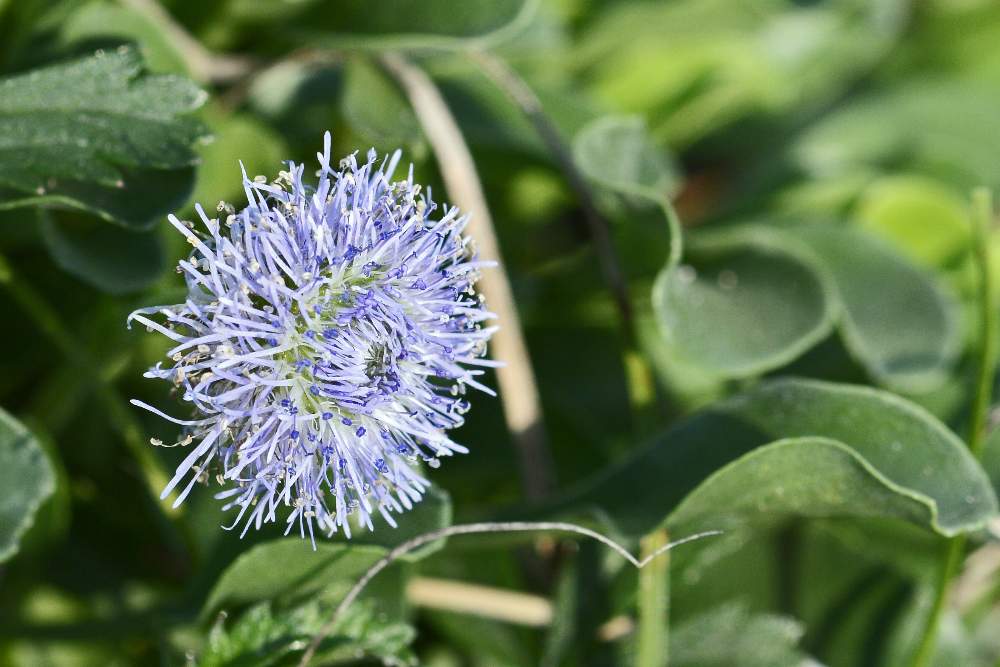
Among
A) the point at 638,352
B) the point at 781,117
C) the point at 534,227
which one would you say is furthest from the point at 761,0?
the point at 638,352

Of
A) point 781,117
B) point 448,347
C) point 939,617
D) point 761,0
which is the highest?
point 448,347

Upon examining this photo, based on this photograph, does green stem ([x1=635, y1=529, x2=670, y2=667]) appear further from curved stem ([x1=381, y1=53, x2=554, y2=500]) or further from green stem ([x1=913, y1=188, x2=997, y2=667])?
green stem ([x1=913, y1=188, x2=997, y2=667])

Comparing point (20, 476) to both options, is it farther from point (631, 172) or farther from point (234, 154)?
point (631, 172)

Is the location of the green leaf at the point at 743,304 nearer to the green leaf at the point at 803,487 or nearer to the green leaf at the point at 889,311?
the green leaf at the point at 889,311

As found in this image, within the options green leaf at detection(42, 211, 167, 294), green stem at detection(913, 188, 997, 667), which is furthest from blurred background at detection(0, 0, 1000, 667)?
green stem at detection(913, 188, 997, 667)

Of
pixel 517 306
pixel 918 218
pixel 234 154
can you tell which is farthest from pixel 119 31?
pixel 918 218

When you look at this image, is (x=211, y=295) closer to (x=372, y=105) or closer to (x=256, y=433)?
(x=256, y=433)
